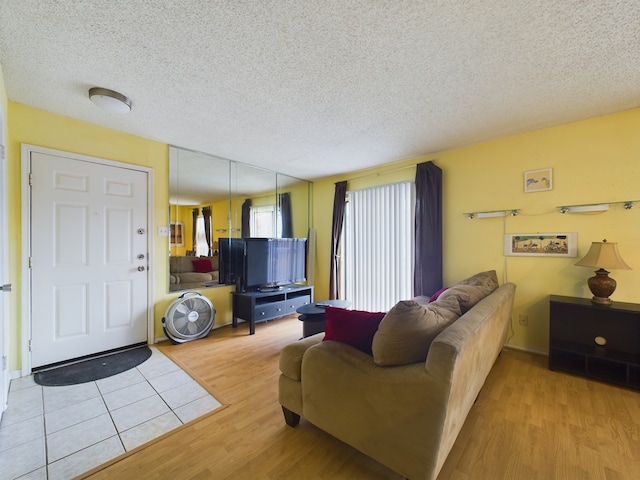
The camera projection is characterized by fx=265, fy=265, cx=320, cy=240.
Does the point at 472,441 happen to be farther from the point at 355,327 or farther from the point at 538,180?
the point at 538,180

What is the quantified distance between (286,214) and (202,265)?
1.60 meters

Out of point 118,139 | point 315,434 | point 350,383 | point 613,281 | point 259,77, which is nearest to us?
point 350,383

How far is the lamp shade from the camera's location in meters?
2.14

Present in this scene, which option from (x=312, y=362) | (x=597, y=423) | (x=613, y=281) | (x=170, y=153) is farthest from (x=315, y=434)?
(x=170, y=153)

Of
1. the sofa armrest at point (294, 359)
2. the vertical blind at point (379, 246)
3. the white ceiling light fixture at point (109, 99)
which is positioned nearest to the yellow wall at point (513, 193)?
the vertical blind at point (379, 246)

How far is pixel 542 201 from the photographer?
2723 mm

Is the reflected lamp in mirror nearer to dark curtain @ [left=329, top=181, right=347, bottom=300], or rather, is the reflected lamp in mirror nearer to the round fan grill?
dark curtain @ [left=329, top=181, right=347, bottom=300]

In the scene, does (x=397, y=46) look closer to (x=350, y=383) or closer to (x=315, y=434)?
(x=350, y=383)

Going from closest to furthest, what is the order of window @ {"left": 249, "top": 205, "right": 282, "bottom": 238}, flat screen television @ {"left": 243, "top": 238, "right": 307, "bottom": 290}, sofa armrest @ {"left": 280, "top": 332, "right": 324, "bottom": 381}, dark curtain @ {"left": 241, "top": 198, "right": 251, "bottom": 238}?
1. sofa armrest @ {"left": 280, "top": 332, "right": 324, "bottom": 381}
2. flat screen television @ {"left": 243, "top": 238, "right": 307, "bottom": 290}
3. dark curtain @ {"left": 241, "top": 198, "right": 251, "bottom": 238}
4. window @ {"left": 249, "top": 205, "right": 282, "bottom": 238}

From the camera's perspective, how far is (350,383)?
54.0 inches

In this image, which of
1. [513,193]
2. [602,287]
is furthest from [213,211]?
[602,287]

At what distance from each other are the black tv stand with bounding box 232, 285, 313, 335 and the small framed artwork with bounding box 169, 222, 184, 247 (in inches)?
39.3

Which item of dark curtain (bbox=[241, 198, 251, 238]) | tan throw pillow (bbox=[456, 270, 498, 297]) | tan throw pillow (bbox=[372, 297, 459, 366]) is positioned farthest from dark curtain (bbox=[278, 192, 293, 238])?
tan throw pillow (bbox=[372, 297, 459, 366])

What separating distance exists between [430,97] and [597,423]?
8.30ft
